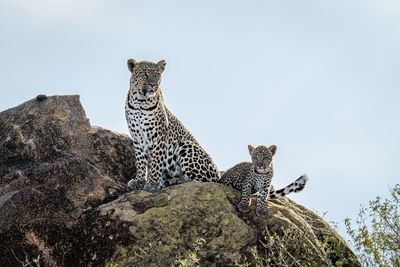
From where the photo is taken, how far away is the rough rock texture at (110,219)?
10.0 m

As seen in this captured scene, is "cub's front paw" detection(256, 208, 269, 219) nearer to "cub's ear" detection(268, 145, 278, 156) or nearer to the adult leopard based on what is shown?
"cub's ear" detection(268, 145, 278, 156)

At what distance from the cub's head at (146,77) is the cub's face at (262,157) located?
3011 mm

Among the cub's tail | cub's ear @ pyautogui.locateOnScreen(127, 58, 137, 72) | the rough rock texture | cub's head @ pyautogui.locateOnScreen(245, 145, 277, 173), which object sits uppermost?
cub's ear @ pyautogui.locateOnScreen(127, 58, 137, 72)

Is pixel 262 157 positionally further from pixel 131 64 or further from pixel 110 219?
pixel 131 64

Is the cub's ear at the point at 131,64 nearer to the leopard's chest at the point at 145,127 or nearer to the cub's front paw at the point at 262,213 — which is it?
the leopard's chest at the point at 145,127

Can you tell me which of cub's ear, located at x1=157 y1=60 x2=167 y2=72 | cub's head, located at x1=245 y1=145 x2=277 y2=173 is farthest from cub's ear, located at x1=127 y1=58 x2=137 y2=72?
cub's head, located at x1=245 y1=145 x2=277 y2=173

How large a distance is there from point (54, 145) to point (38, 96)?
5.11ft

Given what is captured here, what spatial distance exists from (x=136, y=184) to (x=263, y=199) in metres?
3.36

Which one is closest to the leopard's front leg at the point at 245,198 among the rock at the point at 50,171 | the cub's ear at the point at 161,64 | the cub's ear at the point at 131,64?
the rock at the point at 50,171

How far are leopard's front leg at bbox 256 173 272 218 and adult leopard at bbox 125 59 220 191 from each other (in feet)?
6.63

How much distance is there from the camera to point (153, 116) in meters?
13.0

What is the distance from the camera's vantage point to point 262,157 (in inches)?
462

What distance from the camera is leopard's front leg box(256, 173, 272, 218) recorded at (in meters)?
11.2

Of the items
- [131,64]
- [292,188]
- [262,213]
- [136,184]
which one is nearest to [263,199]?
[262,213]
